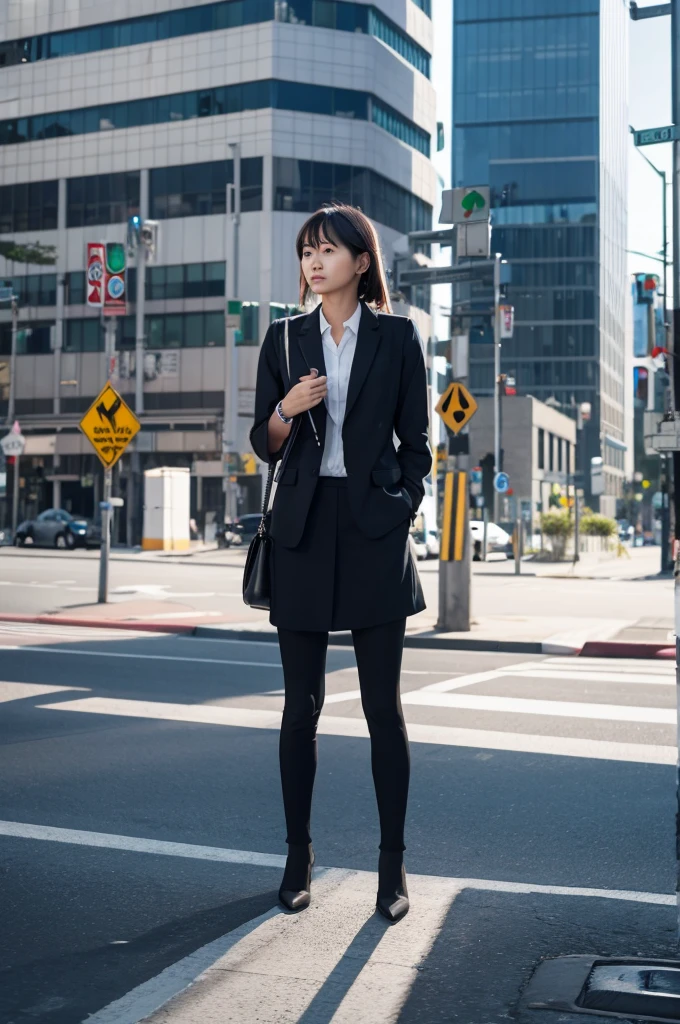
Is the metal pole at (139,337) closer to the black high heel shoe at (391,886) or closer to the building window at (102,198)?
the building window at (102,198)

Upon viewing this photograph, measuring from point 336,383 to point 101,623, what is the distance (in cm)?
1201

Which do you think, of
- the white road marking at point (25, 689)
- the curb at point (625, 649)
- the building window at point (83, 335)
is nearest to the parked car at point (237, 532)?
the building window at point (83, 335)

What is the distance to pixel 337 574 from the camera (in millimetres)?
3717

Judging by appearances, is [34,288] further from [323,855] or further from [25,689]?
[323,855]

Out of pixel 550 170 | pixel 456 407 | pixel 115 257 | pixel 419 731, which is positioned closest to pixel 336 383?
pixel 419 731

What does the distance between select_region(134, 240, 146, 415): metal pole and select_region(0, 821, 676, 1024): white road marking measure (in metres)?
52.2

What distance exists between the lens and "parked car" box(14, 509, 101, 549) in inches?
1682

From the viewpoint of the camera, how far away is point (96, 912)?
3775mm

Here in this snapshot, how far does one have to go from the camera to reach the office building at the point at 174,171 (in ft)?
180


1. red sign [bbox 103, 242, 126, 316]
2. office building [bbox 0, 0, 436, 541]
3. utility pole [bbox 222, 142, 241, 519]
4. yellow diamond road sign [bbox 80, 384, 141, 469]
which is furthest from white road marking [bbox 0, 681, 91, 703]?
office building [bbox 0, 0, 436, 541]

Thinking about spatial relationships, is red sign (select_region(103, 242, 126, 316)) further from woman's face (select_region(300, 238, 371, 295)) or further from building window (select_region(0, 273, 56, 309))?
building window (select_region(0, 273, 56, 309))

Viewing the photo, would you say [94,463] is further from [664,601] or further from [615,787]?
[615,787]

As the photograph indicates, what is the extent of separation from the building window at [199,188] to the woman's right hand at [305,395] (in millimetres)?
52205

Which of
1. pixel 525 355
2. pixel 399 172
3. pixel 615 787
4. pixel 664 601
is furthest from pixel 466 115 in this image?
pixel 615 787
